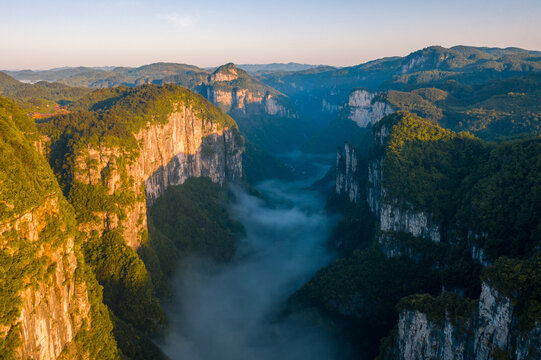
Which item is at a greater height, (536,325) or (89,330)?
(536,325)

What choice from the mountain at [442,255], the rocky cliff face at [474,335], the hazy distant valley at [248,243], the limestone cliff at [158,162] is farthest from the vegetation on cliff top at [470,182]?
the limestone cliff at [158,162]

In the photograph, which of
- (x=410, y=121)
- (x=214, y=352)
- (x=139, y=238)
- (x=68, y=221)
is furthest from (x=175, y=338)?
(x=410, y=121)

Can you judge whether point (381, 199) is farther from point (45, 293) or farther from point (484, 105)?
point (484, 105)

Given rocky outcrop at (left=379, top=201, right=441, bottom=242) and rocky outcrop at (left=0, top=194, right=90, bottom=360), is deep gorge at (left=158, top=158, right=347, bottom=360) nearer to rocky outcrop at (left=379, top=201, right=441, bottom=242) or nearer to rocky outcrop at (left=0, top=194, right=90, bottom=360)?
rocky outcrop at (left=379, top=201, right=441, bottom=242)

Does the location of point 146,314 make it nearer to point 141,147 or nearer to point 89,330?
point 89,330

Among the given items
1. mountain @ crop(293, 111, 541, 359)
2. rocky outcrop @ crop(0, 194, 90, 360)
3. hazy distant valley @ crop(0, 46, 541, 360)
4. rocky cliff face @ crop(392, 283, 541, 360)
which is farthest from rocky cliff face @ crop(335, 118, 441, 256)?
rocky outcrop @ crop(0, 194, 90, 360)

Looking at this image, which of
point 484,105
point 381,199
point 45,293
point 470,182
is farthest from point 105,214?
point 484,105
